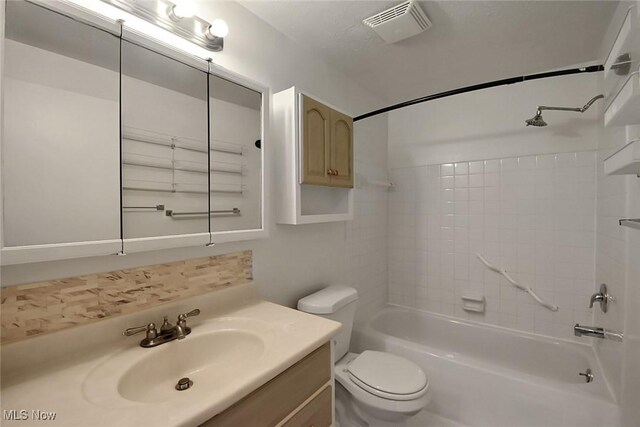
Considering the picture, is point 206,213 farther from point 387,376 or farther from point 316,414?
point 387,376

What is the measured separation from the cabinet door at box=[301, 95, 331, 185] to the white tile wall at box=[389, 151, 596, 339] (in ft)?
4.16

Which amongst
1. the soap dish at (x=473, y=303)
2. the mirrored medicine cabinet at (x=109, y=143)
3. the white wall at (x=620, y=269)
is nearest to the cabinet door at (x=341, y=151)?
the mirrored medicine cabinet at (x=109, y=143)

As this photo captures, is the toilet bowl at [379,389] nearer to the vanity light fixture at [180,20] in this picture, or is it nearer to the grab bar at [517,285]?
the grab bar at [517,285]

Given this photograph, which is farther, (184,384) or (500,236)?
(500,236)

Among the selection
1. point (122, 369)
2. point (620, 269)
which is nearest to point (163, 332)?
point (122, 369)

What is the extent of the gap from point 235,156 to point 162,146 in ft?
1.04

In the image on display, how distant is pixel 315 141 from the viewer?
4.95 ft

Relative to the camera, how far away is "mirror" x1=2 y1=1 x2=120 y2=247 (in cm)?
73

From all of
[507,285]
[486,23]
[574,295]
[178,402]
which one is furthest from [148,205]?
[574,295]

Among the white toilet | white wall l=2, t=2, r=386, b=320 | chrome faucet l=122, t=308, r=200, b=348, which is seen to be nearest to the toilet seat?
the white toilet

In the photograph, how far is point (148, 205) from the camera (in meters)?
0.99

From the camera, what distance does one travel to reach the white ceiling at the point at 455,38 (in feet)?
4.47

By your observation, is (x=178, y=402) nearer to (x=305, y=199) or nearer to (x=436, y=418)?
(x=305, y=199)

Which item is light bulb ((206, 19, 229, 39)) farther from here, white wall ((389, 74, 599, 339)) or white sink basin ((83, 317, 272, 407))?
white wall ((389, 74, 599, 339))
